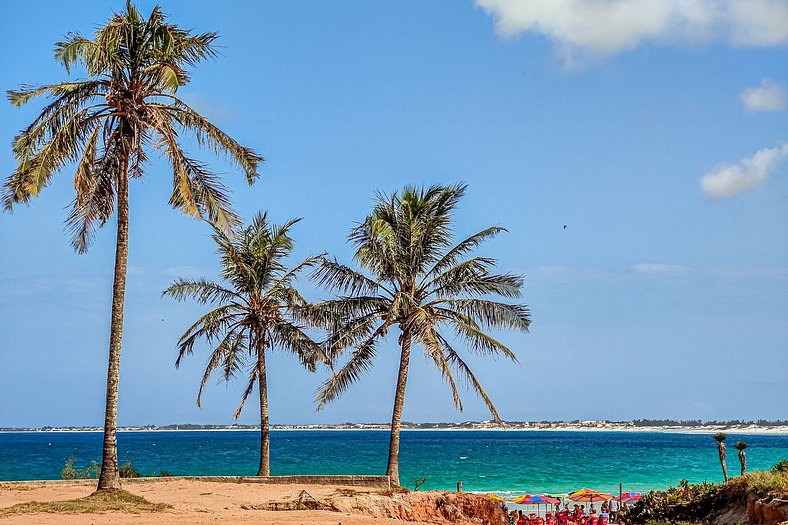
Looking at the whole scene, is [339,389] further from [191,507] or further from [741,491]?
[741,491]

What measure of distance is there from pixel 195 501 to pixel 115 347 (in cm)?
392

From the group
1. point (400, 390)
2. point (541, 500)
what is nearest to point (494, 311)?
point (400, 390)

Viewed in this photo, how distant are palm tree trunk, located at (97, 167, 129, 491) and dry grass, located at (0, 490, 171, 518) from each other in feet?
1.85

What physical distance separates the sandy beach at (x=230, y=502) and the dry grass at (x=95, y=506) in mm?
271

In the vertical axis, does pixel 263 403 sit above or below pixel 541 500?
above

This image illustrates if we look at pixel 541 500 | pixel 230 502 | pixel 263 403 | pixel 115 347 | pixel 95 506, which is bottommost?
pixel 541 500

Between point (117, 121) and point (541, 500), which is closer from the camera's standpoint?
point (117, 121)

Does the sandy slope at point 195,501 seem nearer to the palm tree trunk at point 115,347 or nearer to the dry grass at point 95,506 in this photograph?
the dry grass at point 95,506

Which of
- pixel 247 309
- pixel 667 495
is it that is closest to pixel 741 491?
pixel 667 495

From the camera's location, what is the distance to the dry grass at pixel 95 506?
1493 cm

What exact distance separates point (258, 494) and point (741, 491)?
12137 mm

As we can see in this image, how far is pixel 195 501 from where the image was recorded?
696 inches

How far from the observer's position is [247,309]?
25.6 m

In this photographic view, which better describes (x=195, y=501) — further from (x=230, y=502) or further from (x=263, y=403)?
(x=263, y=403)
